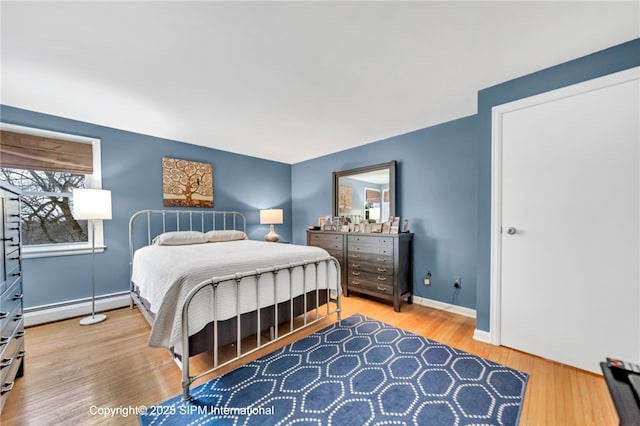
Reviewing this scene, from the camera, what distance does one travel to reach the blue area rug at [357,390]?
1423 millimetres

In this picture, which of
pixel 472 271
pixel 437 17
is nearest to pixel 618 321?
pixel 472 271

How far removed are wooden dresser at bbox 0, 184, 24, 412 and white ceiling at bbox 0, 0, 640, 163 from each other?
107 cm

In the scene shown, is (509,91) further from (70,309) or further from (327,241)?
(70,309)

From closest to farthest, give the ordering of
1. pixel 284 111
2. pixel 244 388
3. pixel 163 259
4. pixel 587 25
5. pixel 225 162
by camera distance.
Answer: pixel 587 25
pixel 244 388
pixel 163 259
pixel 284 111
pixel 225 162

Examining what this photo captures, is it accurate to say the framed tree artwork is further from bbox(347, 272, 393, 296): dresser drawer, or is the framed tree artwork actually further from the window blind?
bbox(347, 272, 393, 296): dresser drawer

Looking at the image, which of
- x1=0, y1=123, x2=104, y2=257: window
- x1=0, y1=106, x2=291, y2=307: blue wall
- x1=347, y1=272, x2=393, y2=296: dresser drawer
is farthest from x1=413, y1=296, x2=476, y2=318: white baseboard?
x1=0, y1=123, x2=104, y2=257: window

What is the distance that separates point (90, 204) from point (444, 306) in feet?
13.9

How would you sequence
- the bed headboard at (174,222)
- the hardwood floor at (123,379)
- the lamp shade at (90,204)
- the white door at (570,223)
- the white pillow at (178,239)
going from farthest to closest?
the bed headboard at (174,222) < the white pillow at (178,239) < the lamp shade at (90,204) < the white door at (570,223) < the hardwood floor at (123,379)

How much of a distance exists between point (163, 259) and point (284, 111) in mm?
1944

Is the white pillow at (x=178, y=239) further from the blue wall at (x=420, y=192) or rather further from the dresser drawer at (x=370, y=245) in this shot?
the dresser drawer at (x=370, y=245)

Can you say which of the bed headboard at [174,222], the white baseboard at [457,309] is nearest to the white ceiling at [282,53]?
the bed headboard at [174,222]

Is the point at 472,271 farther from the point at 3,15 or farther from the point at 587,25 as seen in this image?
the point at 3,15

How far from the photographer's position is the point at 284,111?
2791 mm

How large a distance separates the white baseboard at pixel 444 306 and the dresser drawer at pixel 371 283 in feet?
1.71
